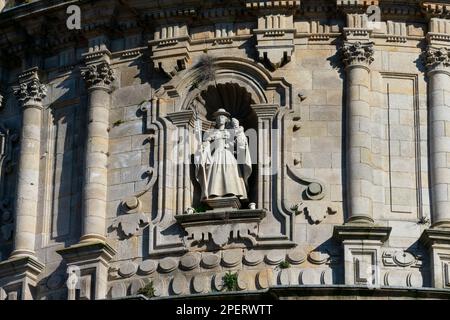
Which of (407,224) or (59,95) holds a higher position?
(59,95)

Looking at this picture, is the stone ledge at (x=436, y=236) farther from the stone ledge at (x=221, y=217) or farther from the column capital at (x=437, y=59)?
the column capital at (x=437, y=59)

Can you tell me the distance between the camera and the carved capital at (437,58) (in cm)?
4978

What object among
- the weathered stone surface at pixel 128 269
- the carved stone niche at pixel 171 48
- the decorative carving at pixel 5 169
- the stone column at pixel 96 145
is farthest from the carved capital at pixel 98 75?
the weathered stone surface at pixel 128 269

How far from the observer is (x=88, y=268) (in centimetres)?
4859

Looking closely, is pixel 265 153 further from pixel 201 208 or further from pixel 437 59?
pixel 437 59

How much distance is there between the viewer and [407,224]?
48.4 meters

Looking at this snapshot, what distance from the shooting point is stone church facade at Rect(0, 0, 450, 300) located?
4812 cm

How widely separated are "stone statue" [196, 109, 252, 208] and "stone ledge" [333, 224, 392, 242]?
2107 millimetres

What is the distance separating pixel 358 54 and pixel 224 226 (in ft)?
13.7

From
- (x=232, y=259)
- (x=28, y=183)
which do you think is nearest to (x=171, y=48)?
(x=28, y=183)
